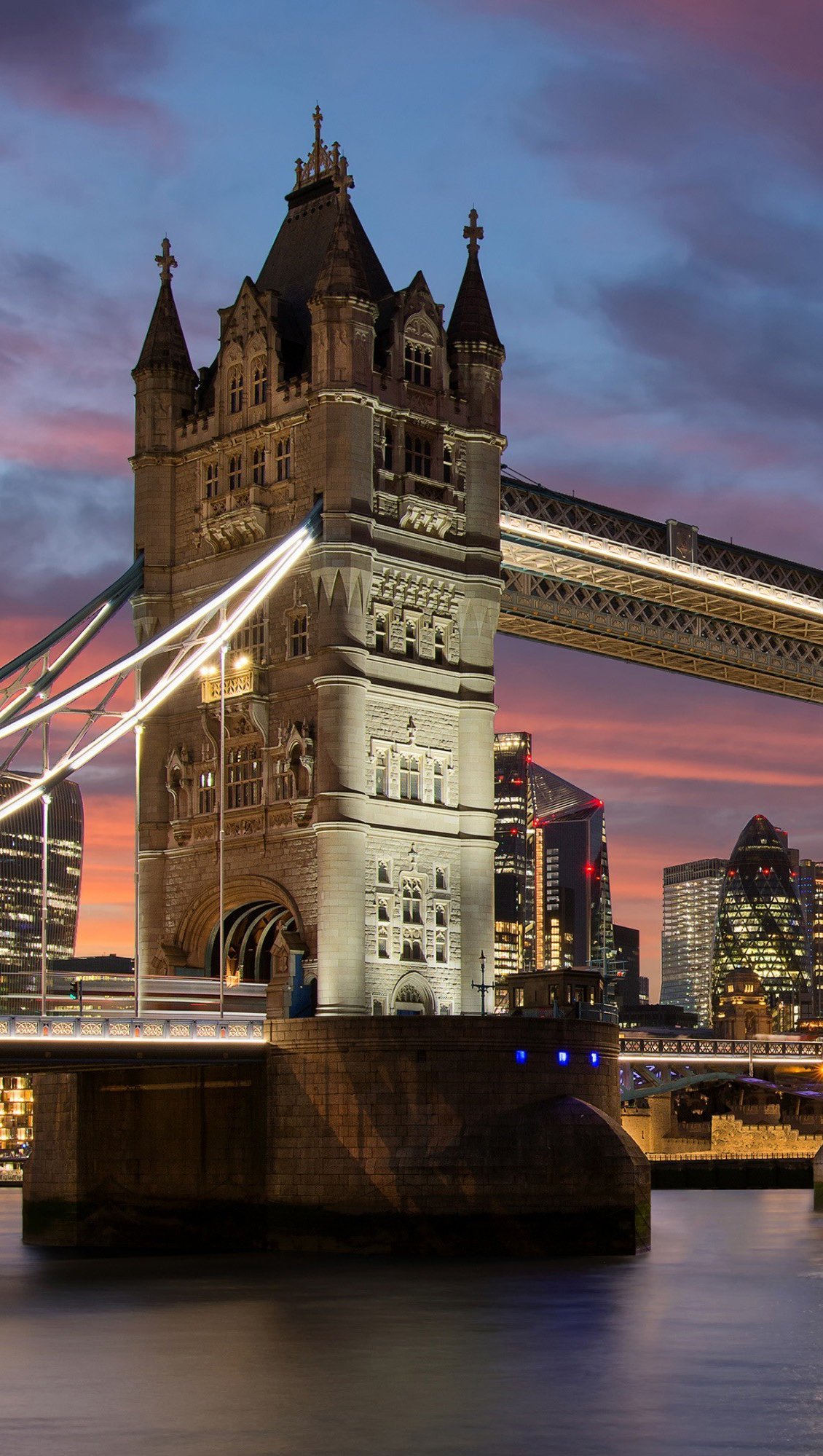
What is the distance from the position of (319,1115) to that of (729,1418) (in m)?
21.0

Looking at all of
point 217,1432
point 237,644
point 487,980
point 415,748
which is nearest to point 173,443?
point 237,644

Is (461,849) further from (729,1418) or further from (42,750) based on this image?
(729,1418)

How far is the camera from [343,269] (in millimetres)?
57750

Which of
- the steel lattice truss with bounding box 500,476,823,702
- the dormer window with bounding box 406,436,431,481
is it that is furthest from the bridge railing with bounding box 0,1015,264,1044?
the steel lattice truss with bounding box 500,476,823,702

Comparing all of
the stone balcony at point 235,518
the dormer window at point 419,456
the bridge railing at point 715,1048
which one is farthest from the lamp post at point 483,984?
the bridge railing at point 715,1048

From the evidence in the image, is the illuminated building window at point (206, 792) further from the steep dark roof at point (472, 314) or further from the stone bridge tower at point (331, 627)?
the steep dark roof at point (472, 314)

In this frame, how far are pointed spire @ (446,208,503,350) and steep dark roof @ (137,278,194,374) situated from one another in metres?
7.95

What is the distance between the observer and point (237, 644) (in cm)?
6066

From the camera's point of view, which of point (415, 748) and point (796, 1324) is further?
point (415, 748)

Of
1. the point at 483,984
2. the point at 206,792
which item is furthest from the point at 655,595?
the point at 483,984

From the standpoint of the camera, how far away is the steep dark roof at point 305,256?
6088 centimetres

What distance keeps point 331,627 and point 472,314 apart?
11043mm

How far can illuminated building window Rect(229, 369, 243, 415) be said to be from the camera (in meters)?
60.9

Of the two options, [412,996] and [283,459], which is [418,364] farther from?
[412,996]
